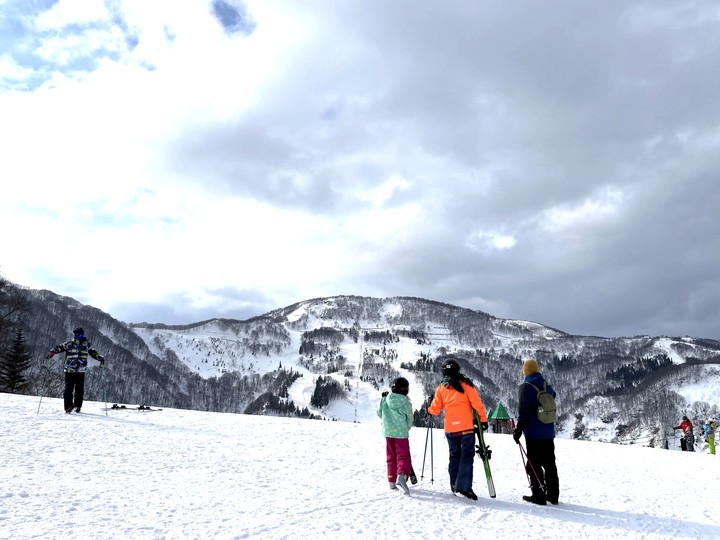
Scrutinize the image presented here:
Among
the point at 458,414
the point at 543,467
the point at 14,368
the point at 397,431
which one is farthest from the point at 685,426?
the point at 14,368

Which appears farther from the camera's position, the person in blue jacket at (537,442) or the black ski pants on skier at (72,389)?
the black ski pants on skier at (72,389)

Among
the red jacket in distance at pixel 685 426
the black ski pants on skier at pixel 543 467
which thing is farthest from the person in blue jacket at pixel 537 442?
the red jacket in distance at pixel 685 426

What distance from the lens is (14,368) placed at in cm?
3788

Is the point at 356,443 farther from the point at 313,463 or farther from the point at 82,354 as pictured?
the point at 82,354

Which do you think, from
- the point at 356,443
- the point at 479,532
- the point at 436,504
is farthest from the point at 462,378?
the point at 356,443

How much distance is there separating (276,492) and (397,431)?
2163 mm

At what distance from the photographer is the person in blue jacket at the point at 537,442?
7.83m

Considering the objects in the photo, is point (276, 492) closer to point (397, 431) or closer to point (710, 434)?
point (397, 431)

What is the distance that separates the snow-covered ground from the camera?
5805 mm

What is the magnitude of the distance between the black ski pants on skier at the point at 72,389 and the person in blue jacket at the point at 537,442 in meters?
12.5

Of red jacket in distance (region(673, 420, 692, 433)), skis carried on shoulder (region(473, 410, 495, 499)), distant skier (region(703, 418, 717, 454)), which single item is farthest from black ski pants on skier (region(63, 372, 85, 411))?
red jacket in distance (region(673, 420, 692, 433))

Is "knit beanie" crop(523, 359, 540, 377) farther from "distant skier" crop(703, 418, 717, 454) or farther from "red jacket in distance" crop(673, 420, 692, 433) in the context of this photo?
"red jacket in distance" crop(673, 420, 692, 433)

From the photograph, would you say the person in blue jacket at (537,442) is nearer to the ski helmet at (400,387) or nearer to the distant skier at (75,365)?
the ski helmet at (400,387)

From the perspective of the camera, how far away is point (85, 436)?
10.7 meters
